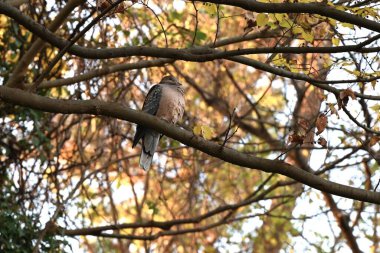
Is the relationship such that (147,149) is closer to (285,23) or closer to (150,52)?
(150,52)

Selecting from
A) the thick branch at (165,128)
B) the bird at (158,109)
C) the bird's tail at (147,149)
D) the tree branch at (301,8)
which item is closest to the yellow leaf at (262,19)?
the tree branch at (301,8)

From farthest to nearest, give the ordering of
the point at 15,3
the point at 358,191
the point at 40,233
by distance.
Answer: the point at 40,233
the point at 15,3
the point at 358,191

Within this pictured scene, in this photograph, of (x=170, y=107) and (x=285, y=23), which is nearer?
(x=285, y=23)

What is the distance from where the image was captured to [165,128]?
3836mm

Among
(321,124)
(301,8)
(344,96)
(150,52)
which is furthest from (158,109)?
(301,8)

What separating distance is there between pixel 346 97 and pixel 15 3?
260 centimetres

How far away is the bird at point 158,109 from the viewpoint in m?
5.90

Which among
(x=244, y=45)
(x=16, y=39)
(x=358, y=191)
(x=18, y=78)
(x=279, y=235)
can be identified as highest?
(x=244, y=45)

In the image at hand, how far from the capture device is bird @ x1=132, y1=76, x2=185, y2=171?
590cm

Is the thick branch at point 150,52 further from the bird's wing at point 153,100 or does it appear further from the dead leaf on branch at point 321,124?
the bird's wing at point 153,100

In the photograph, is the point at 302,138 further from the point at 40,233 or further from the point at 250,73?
the point at 250,73

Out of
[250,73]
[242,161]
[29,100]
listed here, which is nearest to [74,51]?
[29,100]

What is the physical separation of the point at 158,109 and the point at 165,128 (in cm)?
224

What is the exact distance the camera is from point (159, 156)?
321 inches
